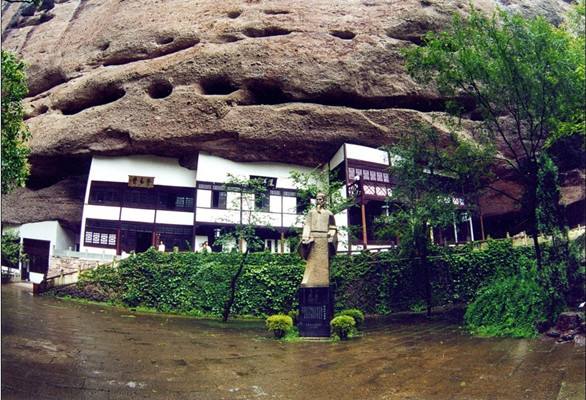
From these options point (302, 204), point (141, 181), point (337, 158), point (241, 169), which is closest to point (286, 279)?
point (302, 204)

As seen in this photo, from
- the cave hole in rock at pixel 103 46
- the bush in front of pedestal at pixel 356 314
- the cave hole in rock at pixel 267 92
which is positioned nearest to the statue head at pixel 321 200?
the bush in front of pedestal at pixel 356 314

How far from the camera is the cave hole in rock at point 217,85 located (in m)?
7.20

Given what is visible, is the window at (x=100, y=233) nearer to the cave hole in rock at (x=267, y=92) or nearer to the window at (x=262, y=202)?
the window at (x=262, y=202)

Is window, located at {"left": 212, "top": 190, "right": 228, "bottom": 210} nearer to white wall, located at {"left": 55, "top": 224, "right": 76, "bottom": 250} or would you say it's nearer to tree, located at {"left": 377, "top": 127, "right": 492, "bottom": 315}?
white wall, located at {"left": 55, "top": 224, "right": 76, "bottom": 250}

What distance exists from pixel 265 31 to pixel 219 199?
3.52 meters

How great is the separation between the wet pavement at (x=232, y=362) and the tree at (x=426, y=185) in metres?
1.02

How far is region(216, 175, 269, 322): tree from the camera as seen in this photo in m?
5.16

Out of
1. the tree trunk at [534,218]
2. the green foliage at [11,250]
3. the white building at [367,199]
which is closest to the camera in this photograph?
the green foliage at [11,250]

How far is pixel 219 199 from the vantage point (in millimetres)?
5145

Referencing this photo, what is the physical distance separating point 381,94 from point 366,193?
6.69ft

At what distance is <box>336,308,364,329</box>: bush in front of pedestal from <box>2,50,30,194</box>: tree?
11.2 feet

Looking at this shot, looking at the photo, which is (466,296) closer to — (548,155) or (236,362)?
(548,155)

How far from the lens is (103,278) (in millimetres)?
4488

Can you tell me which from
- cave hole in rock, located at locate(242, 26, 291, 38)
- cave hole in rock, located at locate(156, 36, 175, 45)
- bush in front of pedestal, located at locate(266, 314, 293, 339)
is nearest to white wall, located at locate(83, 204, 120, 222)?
bush in front of pedestal, located at locate(266, 314, 293, 339)
